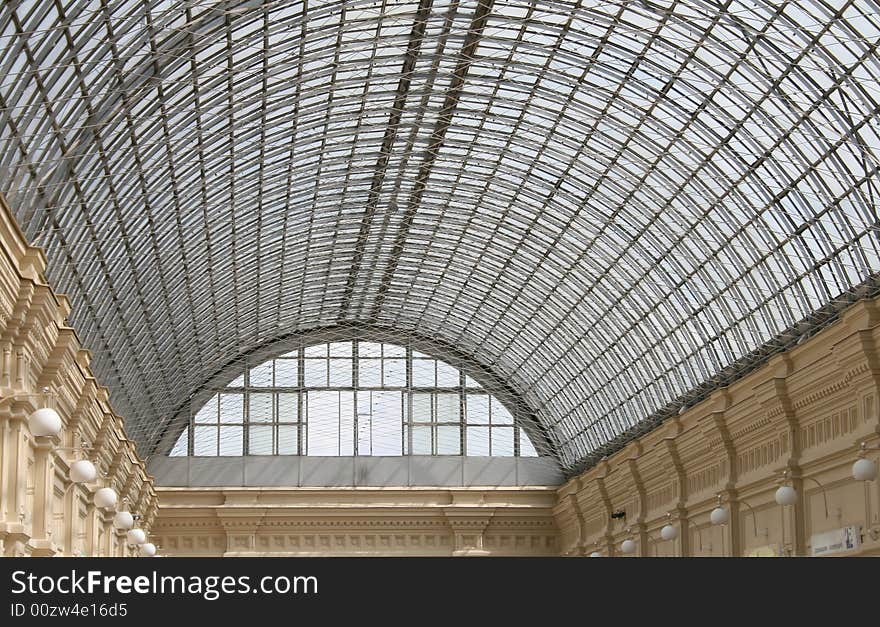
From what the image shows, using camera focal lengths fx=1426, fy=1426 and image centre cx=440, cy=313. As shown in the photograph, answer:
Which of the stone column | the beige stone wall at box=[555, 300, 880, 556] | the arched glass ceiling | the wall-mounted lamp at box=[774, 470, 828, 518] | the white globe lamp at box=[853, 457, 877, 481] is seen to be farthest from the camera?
the beige stone wall at box=[555, 300, 880, 556]

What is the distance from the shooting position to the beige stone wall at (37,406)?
94.7ft

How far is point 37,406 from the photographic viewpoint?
108 feet

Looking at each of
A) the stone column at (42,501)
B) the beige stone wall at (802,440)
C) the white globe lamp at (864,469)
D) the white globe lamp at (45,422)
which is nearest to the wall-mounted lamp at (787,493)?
the beige stone wall at (802,440)

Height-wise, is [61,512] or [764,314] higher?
[764,314]

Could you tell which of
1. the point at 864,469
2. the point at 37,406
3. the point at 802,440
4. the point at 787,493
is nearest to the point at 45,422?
the point at 37,406

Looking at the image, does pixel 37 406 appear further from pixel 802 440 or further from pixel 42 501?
pixel 802 440

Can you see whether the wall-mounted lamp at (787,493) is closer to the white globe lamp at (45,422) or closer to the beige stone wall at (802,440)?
the beige stone wall at (802,440)

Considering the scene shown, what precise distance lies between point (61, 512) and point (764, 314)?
80.2 feet

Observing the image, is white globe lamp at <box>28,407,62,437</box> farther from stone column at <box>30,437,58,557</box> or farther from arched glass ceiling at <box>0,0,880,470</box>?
stone column at <box>30,437,58,557</box>

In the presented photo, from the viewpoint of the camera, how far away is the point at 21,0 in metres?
28.1

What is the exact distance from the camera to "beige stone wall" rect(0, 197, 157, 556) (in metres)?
28.9

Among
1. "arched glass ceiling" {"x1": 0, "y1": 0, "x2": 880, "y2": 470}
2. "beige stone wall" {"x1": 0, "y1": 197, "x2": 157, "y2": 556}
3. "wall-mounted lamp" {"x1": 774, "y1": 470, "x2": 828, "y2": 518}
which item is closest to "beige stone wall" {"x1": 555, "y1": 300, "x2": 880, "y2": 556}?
"wall-mounted lamp" {"x1": 774, "y1": 470, "x2": 828, "y2": 518}
